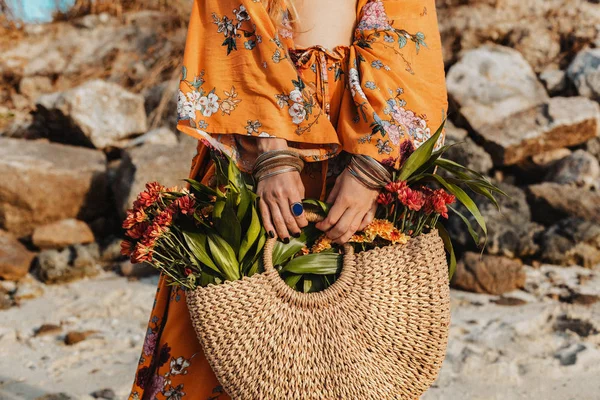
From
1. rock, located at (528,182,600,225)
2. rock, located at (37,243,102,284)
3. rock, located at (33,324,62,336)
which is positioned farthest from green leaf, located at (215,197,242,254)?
rock, located at (528,182,600,225)

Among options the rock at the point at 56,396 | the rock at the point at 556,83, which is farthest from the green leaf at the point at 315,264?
the rock at the point at 556,83

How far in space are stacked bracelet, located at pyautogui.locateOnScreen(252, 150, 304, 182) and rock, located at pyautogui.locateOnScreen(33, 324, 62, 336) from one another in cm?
323

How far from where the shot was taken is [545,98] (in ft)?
20.2

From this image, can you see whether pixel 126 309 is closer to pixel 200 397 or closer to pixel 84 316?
pixel 84 316

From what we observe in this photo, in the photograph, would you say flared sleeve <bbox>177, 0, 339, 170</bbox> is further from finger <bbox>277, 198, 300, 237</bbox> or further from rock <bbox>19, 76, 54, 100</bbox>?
rock <bbox>19, 76, 54, 100</bbox>

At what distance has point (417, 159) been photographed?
155 cm

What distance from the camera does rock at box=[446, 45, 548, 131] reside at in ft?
19.7

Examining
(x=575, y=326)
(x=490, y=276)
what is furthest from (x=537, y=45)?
(x=575, y=326)

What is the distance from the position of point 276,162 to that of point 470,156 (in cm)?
454

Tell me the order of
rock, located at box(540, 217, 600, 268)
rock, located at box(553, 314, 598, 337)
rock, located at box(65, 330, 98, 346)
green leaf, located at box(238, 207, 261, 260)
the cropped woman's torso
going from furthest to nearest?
rock, located at box(540, 217, 600, 268) < rock, located at box(65, 330, 98, 346) < rock, located at box(553, 314, 598, 337) < the cropped woman's torso < green leaf, located at box(238, 207, 261, 260)

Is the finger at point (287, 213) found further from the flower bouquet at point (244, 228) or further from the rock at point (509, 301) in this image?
the rock at point (509, 301)

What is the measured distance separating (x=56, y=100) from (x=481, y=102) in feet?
15.8

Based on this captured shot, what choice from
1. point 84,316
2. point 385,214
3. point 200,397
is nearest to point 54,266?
point 84,316

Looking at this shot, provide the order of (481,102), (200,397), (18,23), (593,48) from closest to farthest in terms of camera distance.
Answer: (200,397) → (481,102) → (593,48) → (18,23)
